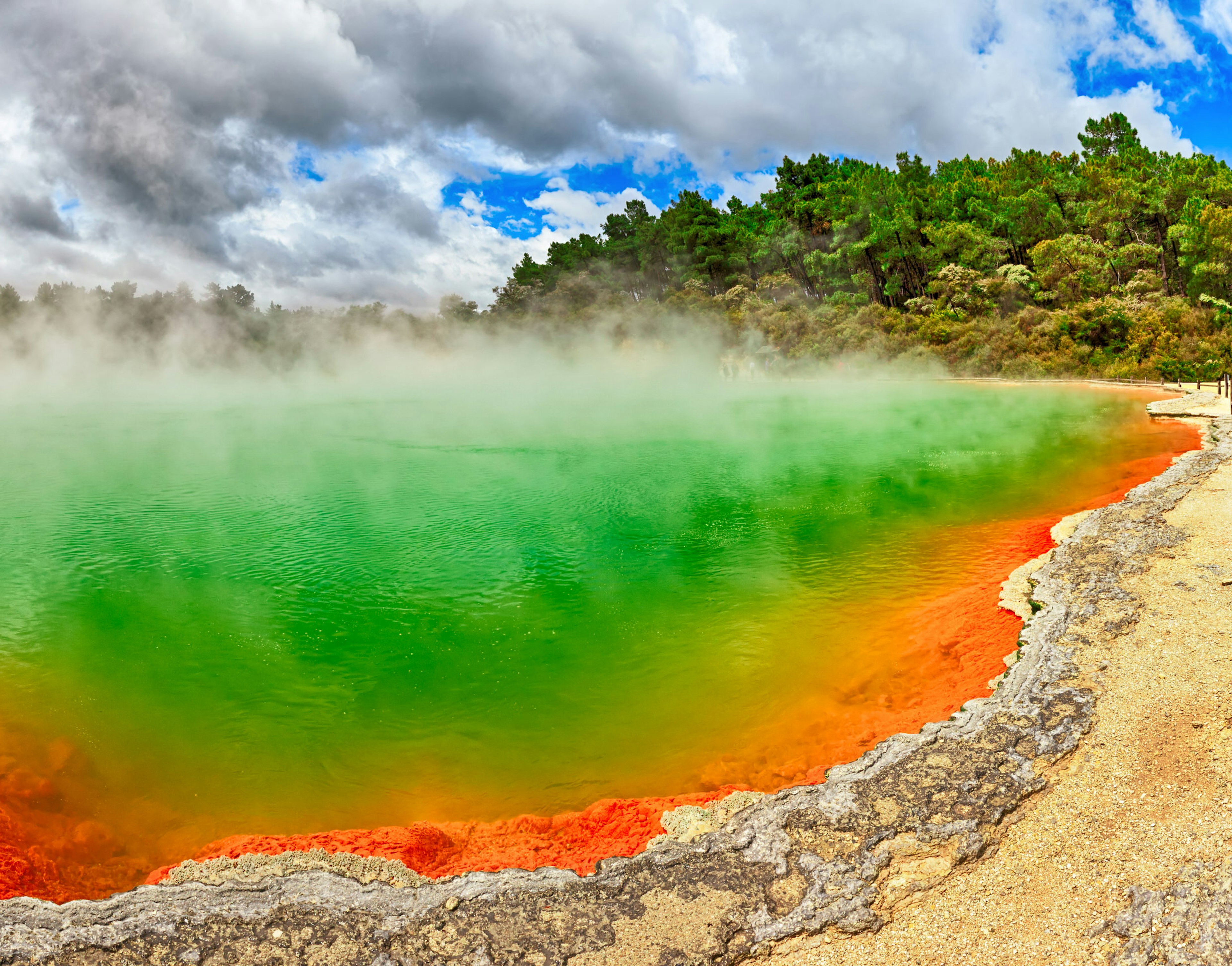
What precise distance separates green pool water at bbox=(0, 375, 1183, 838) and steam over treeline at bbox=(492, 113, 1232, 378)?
13.3 m

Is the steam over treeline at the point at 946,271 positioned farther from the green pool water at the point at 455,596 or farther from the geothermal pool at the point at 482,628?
the geothermal pool at the point at 482,628

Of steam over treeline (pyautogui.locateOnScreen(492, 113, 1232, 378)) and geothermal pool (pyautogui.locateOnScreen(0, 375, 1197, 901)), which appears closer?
geothermal pool (pyautogui.locateOnScreen(0, 375, 1197, 901))

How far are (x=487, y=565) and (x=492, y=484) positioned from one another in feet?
24.4

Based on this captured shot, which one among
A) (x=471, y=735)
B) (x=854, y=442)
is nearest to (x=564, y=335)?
(x=854, y=442)

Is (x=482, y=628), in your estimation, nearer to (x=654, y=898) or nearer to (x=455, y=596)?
(x=455, y=596)

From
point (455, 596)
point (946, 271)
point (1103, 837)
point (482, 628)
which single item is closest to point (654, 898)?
point (1103, 837)

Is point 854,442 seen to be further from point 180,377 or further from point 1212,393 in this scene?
point 180,377

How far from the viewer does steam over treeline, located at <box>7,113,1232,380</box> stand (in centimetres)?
3597

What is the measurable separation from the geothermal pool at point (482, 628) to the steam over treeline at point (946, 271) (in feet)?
58.4

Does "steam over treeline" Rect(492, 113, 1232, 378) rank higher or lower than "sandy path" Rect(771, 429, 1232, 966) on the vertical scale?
higher

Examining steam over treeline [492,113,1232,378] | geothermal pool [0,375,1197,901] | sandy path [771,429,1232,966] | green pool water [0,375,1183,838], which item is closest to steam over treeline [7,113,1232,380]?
steam over treeline [492,113,1232,378]

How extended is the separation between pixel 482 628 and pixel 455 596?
1485mm

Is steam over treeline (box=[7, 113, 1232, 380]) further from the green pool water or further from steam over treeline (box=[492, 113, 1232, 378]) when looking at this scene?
the green pool water

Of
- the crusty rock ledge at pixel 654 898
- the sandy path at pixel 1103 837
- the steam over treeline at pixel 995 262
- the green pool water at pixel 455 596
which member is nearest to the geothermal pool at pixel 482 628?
the green pool water at pixel 455 596
